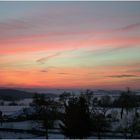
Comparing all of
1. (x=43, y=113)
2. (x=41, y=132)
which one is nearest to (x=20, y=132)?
(x=41, y=132)

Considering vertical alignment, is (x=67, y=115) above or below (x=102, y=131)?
above

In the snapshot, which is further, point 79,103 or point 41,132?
point 41,132

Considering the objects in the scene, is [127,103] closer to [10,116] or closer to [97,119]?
[10,116]

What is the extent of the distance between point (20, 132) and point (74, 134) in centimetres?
1940

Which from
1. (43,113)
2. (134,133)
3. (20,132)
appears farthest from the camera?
(20,132)

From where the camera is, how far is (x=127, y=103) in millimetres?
54844

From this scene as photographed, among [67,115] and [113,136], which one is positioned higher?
[67,115]

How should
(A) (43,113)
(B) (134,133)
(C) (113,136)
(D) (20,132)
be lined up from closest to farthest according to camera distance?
(B) (134,133) → (C) (113,136) → (A) (43,113) → (D) (20,132)

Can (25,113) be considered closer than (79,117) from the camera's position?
No

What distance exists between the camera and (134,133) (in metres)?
28.9

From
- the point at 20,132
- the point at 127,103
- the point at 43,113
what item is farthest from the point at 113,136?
the point at 127,103

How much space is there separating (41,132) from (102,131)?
8.79 meters

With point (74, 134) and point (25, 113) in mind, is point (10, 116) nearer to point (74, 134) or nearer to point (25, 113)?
point (25, 113)

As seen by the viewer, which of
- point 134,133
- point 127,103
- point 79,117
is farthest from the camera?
point 127,103
